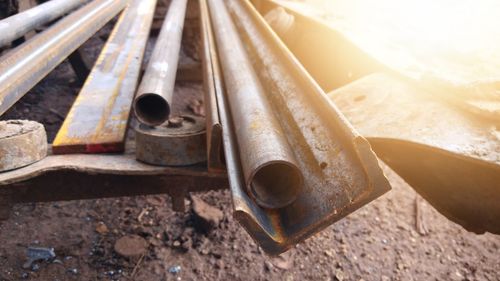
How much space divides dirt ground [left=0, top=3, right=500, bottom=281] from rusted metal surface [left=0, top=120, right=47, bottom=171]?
1.02m

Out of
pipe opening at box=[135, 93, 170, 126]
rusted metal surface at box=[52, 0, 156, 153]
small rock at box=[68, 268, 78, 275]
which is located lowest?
small rock at box=[68, 268, 78, 275]

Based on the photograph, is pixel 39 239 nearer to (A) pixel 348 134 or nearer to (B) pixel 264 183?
(B) pixel 264 183

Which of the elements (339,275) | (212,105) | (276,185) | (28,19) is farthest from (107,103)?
(339,275)

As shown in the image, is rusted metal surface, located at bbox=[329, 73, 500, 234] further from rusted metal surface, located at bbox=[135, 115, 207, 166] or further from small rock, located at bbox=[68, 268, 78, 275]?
small rock, located at bbox=[68, 268, 78, 275]

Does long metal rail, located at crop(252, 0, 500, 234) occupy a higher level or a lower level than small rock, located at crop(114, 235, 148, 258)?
higher

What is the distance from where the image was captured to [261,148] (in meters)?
0.88

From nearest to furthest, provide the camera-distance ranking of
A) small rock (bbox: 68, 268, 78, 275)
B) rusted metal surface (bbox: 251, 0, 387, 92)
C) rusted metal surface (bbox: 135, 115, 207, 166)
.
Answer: rusted metal surface (bbox: 135, 115, 207, 166) < small rock (bbox: 68, 268, 78, 275) < rusted metal surface (bbox: 251, 0, 387, 92)

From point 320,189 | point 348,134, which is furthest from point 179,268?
point 348,134

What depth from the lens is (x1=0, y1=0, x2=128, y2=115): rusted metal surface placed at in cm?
129

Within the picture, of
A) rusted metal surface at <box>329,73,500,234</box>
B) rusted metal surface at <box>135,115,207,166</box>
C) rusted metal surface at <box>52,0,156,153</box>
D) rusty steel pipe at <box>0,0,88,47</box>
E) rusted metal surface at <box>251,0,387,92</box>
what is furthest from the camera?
rusted metal surface at <box>251,0,387,92</box>

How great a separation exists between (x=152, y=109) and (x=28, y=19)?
1.10 meters

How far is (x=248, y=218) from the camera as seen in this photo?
2.54 ft

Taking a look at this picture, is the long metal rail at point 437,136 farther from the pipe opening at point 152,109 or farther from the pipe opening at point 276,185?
the pipe opening at point 152,109

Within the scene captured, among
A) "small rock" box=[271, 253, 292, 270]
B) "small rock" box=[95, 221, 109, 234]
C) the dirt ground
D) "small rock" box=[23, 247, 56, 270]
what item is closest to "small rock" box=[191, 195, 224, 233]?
the dirt ground
